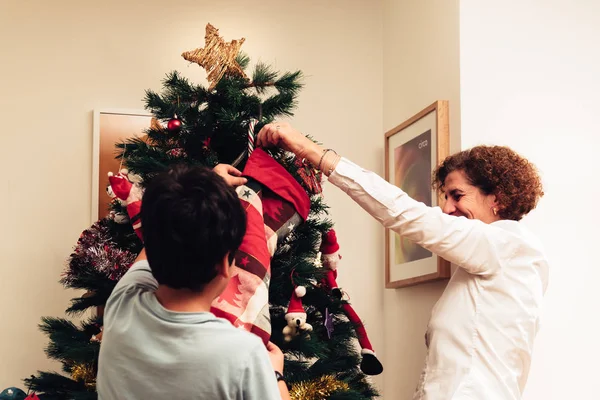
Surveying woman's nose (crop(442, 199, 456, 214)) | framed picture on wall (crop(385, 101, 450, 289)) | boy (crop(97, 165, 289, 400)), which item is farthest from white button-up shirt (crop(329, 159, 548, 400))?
boy (crop(97, 165, 289, 400))

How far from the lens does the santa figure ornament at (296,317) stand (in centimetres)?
173

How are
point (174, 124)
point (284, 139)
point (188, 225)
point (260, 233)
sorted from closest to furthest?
point (188, 225), point (260, 233), point (284, 139), point (174, 124)

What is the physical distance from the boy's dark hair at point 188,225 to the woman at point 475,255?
64 cm

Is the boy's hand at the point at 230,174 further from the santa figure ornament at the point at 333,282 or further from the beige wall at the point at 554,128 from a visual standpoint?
the beige wall at the point at 554,128

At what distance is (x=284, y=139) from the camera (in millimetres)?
1695

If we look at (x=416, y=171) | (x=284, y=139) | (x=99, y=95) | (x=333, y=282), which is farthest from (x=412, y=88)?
(x=99, y=95)

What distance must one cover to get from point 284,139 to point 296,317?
1.41 feet

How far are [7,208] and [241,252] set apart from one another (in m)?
1.44

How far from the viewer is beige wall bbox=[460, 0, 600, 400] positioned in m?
2.25

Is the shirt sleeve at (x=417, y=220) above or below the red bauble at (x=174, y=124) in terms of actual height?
below

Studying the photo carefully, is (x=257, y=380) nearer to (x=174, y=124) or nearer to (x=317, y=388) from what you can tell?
(x=317, y=388)

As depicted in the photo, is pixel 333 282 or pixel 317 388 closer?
pixel 317 388

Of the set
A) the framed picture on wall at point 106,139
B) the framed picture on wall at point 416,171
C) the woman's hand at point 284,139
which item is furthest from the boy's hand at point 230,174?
the framed picture on wall at point 106,139

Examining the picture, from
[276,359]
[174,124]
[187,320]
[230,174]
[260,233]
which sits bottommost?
[276,359]
